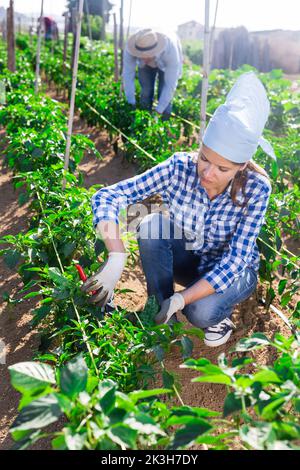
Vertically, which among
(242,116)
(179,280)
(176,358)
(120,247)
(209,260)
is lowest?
(176,358)

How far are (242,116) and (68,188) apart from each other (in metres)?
1.10

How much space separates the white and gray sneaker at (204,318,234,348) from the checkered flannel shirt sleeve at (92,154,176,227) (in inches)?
24.2

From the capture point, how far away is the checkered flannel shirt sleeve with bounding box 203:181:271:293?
198cm

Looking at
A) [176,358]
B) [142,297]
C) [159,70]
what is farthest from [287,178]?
[176,358]

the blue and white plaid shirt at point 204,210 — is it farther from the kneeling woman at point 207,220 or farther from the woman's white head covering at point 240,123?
the woman's white head covering at point 240,123

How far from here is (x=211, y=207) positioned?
210cm

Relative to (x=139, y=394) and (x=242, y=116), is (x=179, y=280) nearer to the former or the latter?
(x=242, y=116)

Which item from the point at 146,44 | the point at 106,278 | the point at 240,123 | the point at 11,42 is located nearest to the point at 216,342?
the point at 106,278

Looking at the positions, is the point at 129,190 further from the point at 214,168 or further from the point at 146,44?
the point at 146,44

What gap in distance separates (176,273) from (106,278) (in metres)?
0.56

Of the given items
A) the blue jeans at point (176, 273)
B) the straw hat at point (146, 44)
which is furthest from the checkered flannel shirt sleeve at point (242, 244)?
the straw hat at point (146, 44)

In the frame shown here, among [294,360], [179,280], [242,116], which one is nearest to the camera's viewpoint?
[294,360]

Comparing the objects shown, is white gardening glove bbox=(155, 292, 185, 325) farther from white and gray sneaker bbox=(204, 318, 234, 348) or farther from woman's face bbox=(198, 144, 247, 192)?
woman's face bbox=(198, 144, 247, 192)

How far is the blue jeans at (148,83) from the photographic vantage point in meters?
5.07
